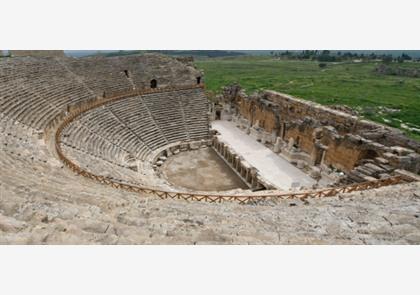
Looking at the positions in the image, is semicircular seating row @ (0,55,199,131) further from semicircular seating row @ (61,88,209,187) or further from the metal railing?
the metal railing

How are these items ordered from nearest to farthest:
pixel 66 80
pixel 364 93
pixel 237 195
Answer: pixel 237 195 → pixel 66 80 → pixel 364 93

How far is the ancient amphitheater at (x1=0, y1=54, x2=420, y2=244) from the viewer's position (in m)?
6.31

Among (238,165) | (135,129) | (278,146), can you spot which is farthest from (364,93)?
(135,129)

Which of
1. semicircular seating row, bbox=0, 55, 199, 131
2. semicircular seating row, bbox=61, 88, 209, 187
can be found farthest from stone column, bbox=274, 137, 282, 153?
semicircular seating row, bbox=0, 55, 199, 131

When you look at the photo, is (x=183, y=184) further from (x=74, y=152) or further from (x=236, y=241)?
(x=236, y=241)

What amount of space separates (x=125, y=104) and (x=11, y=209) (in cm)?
1858

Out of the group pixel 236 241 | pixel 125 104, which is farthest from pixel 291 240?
pixel 125 104

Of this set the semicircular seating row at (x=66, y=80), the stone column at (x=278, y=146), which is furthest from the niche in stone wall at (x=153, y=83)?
the stone column at (x=278, y=146)

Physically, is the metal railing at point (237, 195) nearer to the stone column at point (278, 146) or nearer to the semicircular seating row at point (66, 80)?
the semicircular seating row at point (66, 80)

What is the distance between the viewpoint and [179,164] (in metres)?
21.2

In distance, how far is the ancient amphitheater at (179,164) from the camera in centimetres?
631

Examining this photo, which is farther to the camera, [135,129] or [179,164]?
[135,129]

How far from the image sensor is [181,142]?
922 inches

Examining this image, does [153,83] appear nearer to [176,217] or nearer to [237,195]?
[237,195]
